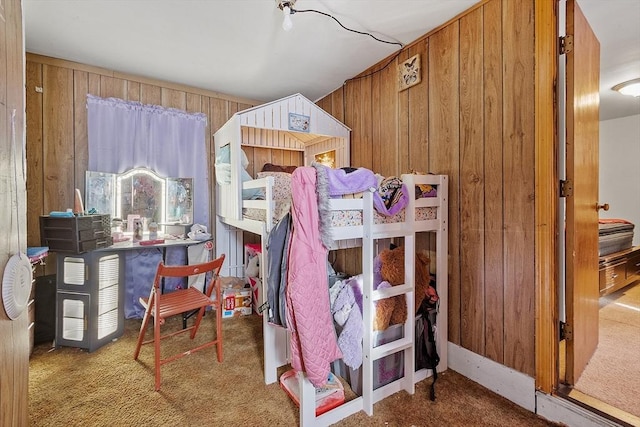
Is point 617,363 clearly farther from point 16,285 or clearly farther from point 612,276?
point 16,285

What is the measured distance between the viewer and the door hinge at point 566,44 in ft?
5.03

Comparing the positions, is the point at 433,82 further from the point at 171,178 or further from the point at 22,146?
the point at 171,178

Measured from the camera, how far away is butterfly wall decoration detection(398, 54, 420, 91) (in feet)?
7.16

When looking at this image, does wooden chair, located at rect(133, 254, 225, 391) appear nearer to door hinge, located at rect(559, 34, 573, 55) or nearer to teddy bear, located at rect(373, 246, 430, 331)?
teddy bear, located at rect(373, 246, 430, 331)

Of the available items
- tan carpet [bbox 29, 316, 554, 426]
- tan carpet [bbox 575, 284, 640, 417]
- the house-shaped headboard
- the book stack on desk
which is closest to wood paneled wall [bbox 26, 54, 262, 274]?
the book stack on desk

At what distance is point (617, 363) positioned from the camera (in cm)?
193

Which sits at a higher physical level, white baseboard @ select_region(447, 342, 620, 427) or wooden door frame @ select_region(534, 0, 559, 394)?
wooden door frame @ select_region(534, 0, 559, 394)

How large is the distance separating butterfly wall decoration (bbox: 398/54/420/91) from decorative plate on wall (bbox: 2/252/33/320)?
2.36m

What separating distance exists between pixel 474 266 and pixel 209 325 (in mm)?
2247

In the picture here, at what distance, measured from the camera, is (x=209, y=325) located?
266 cm

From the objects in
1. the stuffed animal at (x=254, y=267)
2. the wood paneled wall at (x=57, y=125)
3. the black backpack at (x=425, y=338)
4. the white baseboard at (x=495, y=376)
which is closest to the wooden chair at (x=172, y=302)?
the stuffed animal at (x=254, y=267)

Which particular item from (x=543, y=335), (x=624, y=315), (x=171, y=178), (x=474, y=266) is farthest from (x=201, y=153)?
(x=624, y=315)

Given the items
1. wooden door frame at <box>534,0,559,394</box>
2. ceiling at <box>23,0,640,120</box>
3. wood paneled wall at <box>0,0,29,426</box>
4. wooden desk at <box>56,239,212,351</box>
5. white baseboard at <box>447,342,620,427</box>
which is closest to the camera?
wood paneled wall at <box>0,0,29,426</box>

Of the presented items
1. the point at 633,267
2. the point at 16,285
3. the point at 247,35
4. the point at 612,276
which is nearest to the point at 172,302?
the point at 16,285
